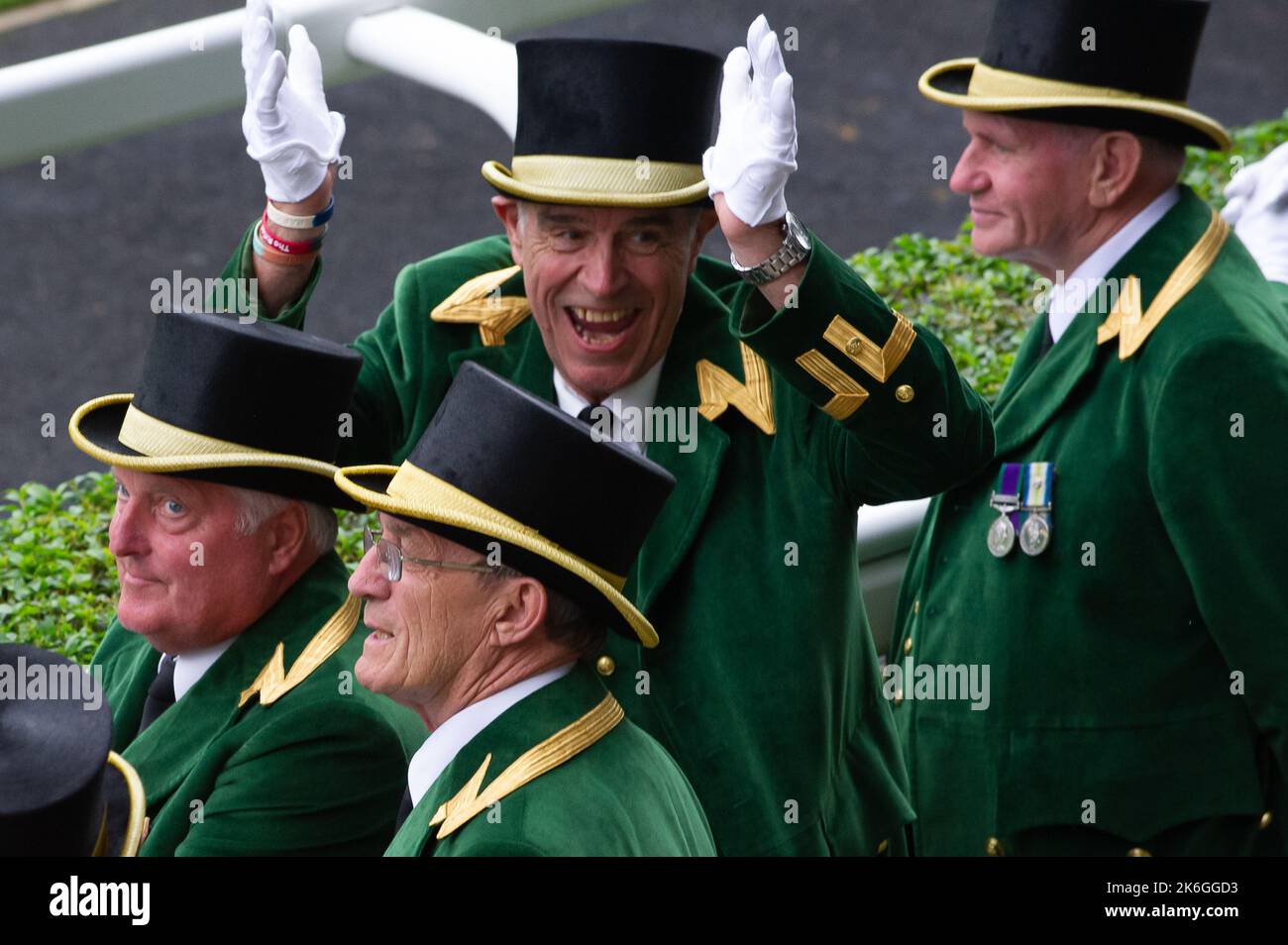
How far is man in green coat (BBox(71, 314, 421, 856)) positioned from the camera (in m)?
3.96

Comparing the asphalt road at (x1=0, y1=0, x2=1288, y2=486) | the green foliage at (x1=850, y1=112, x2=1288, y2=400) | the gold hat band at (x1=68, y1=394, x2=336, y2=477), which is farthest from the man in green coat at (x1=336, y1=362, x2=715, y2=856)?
the asphalt road at (x1=0, y1=0, x2=1288, y2=486)

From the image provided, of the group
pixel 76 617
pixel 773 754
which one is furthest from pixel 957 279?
pixel 773 754

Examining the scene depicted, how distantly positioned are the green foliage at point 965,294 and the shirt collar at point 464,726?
137 inches

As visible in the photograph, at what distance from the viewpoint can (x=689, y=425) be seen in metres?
4.25

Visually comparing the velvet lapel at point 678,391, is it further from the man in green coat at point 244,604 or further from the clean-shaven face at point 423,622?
the clean-shaven face at point 423,622

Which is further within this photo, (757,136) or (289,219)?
(289,219)

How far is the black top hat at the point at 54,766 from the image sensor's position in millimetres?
3111

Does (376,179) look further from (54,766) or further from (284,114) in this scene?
(54,766)

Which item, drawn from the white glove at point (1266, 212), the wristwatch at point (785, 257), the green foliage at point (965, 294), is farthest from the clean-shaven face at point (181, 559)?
the green foliage at point (965, 294)

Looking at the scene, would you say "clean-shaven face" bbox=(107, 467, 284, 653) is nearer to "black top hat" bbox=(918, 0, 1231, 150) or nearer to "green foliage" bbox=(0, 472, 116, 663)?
"green foliage" bbox=(0, 472, 116, 663)

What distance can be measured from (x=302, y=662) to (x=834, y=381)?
110cm

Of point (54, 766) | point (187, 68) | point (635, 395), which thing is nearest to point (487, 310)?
point (635, 395)

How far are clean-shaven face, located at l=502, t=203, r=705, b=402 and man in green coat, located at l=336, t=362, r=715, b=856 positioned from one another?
76 cm

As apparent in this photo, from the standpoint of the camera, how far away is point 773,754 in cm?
418
